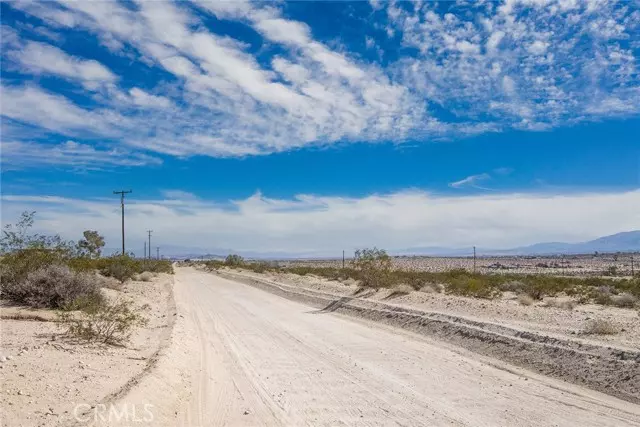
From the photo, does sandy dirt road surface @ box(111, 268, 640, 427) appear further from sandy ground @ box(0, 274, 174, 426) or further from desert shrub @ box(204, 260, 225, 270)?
desert shrub @ box(204, 260, 225, 270)

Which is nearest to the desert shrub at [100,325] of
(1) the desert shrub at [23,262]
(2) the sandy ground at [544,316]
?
(1) the desert shrub at [23,262]

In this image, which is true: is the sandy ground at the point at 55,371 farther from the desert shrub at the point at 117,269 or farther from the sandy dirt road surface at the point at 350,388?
the desert shrub at the point at 117,269

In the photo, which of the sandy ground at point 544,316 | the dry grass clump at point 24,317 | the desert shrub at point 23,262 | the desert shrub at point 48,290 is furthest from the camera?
the desert shrub at point 23,262

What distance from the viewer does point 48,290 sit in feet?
60.0

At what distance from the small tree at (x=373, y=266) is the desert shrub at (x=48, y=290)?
18.7 meters

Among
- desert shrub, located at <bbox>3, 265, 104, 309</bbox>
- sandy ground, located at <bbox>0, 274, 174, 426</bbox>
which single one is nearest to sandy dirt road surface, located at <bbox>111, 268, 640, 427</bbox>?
sandy ground, located at <bbox>0, 274, 174, 426</bbox>

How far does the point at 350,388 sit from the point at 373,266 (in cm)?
2430

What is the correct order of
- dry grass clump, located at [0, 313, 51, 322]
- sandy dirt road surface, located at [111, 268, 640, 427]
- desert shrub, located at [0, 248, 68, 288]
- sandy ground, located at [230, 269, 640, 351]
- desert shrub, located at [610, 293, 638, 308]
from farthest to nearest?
desert shrub, located at [610, 293, 638, 308], desert shrub, located at [0, 248, 68, 288], dry grass clump, located at [0, 313, 51, 322], sandy ground, located at [230, 269, 640, 351], sandy dirt road surface, located at [111, 268, 640, 427]

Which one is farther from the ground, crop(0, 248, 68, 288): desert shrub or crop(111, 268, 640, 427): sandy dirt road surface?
crop(0, 248, 68, 288): desert shrub

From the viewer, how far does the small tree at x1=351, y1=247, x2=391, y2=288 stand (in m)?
33.3

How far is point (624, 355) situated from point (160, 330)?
42.9 feet

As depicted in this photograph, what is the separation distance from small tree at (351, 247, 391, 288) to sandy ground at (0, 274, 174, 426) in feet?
66.5

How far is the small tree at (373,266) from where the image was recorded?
33.3 metres

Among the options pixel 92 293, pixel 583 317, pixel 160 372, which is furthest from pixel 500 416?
pixel 92 293
